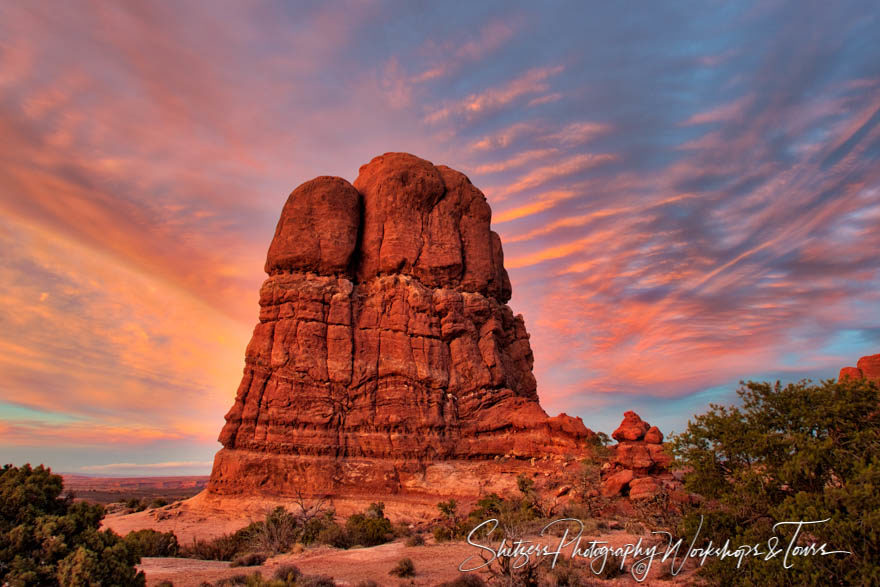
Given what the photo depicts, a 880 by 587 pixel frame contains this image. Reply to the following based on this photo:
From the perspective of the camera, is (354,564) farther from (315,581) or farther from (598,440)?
(598,440)

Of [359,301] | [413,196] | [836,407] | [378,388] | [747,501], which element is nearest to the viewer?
[836,407]

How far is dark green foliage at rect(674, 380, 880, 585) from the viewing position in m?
8.58

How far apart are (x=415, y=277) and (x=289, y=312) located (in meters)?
9.37

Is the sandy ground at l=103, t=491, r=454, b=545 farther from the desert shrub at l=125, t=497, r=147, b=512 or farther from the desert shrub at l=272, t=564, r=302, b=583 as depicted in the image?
the desert shrub at l=272, t=564, r=302, b=583

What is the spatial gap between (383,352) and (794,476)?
88.9 ft

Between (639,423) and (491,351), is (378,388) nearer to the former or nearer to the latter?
(491,351)

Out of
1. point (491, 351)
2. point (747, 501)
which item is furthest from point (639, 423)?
point (747, 501)

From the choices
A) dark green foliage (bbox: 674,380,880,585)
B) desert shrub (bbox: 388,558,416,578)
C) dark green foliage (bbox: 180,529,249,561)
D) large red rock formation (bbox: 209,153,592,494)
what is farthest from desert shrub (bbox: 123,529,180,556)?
dark green foliage (bbox: 674,380,880,585)

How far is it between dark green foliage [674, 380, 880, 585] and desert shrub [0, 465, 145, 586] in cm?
1169

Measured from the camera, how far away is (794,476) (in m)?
10.1

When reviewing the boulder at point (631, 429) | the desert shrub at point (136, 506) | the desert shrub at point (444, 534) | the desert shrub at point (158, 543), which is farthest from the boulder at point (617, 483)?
the desert shrub at point (136, 506)

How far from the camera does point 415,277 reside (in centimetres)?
3784

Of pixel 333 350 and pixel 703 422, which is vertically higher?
pixel 333 350

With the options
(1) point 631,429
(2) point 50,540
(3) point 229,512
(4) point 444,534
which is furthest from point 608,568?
(3) point 229,512
